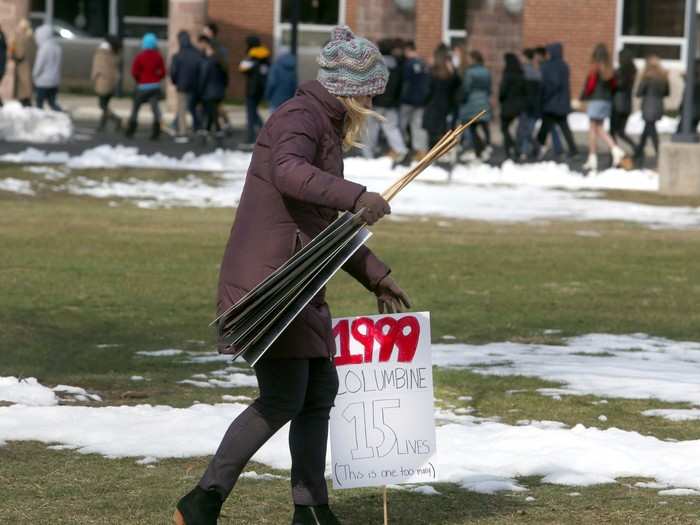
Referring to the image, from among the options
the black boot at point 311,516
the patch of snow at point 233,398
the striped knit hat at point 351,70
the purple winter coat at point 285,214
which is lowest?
the patch of snow at point 233,398

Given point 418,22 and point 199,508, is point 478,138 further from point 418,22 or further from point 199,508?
point 199,508

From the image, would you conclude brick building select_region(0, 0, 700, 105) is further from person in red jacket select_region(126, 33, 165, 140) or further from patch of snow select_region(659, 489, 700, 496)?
patch of snow select_region(659, 489, 700, 496)

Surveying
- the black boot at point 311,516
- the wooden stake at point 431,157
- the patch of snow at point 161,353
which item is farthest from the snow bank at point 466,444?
the patch of snow at point 161,353

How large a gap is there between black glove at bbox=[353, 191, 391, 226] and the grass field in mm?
1373

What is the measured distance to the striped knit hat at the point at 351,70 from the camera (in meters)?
5.38

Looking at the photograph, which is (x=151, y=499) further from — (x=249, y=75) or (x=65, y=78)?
(x=65, y=78)

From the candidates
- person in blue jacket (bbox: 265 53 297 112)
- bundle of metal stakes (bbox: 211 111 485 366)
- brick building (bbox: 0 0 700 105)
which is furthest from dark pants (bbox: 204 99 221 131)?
bundle of metal stakes (bbox: 211 111 485 366)

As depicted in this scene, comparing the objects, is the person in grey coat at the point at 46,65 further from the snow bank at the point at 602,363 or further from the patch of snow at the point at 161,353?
the snow bank at the point at 602,363

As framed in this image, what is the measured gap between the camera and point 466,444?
287 inches

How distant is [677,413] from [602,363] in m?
1.64

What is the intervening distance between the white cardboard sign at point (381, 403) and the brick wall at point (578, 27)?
34936 mm

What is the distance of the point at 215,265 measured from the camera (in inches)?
555

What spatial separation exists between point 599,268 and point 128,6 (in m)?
31.3

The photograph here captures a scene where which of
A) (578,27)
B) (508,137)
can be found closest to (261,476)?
(508,137)
